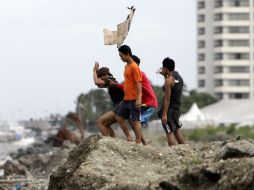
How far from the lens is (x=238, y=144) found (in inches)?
480

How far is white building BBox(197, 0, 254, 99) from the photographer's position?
11631cm

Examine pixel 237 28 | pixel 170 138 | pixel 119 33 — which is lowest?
pixel 237 28

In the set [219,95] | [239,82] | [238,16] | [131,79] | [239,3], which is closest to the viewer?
[131,79]

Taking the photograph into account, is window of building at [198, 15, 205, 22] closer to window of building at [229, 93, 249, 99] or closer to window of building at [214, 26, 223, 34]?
window of building at [214, 26, 223, 34]

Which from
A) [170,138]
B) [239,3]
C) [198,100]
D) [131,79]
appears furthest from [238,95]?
[131,79]

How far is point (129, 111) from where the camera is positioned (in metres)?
14.6

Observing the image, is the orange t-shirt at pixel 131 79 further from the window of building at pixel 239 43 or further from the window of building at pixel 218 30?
the window of building at pixel 218 30

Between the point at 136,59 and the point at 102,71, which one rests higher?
the point at 136,59

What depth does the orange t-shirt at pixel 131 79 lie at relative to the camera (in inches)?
559

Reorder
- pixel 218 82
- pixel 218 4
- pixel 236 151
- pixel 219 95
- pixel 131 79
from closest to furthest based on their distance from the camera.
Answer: pixel 236 151 → pixel 131 79 → pixel 219 95 → pixel 218 82 → pixel 218 4

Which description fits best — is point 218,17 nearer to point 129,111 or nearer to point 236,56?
point 236,56

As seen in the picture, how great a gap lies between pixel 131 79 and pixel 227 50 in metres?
104

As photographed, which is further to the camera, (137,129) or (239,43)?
(239,43)

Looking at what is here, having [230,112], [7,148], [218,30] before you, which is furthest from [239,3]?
[7,148]
